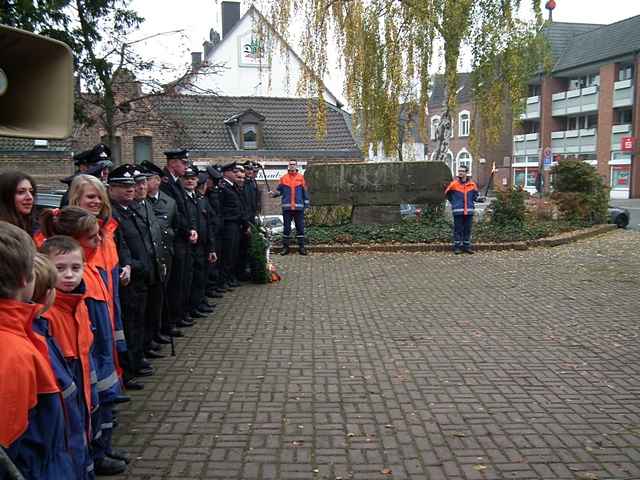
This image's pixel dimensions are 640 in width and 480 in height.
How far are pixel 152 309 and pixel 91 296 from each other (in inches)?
95.3

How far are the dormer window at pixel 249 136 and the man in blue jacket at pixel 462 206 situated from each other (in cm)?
1613

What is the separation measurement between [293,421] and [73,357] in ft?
6.39

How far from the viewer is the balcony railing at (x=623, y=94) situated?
44.7 meters

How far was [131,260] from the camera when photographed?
5.54 m

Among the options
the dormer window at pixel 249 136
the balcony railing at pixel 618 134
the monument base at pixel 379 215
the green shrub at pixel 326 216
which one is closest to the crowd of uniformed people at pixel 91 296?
the green shrub at pixel 326 216

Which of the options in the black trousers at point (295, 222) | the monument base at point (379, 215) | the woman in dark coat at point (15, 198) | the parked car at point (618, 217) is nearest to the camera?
the woman in dark coat at point (15, 198)

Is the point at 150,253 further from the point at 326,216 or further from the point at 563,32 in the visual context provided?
the point at 563,32

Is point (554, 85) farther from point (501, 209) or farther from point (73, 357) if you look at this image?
point (73, 357)

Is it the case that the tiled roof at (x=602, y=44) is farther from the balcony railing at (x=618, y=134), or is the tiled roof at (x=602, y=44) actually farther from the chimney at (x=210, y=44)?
the chimney at (x=210, y=44)

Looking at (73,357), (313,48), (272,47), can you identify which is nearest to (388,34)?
(313,48)

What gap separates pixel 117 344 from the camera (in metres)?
4.65

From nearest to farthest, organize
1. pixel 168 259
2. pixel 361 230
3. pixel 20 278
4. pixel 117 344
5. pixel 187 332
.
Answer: pixel 20 278 → pixel 117 344 → pixel 168 259 → pixel 187 332 → pixel 361 230

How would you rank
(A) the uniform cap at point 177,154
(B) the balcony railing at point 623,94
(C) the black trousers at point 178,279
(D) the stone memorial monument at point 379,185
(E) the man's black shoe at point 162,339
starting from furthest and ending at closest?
(B) the balcony railing at point 623,94 → (D) the stone memorial monument at point 379,185 → (A) the uniform cap at point 177,154 → (C) the black trousers at point 178,279 → (E) the man's black shoe at point 162,339

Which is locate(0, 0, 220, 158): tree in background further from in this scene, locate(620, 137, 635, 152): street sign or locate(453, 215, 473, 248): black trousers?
locate(620, 137, 635, 152): street sign
